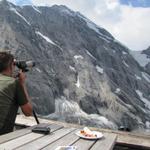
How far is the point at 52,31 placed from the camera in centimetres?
15788

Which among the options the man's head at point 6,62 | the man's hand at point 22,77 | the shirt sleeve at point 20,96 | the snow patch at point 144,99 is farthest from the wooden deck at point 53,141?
the snow patch at point 144,99

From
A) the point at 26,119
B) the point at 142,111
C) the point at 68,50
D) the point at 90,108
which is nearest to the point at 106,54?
the point at 68,50

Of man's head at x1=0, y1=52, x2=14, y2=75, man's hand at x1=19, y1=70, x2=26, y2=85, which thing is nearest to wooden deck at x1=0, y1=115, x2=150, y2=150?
man's hand at x1=19, y1=70, x2=26, y2=85

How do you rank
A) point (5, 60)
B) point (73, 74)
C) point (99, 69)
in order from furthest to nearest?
point (99, 69) < point (73, 74) < point (5, 60)

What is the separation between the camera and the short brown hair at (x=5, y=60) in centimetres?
466

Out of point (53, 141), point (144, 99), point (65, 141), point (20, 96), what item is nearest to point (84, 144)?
point (65, 141)

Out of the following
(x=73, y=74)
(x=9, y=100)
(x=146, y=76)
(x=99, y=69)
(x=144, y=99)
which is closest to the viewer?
(x=9, y=100)

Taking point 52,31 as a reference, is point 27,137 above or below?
below

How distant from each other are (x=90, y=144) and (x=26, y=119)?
2585 millimetres

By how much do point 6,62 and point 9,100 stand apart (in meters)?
0.50

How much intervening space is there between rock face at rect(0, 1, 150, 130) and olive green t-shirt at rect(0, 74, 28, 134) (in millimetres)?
86409

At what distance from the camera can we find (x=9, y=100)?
4.58m

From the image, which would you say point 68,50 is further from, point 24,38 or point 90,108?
point 90,108

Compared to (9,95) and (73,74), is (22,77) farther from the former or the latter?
(73,74)
